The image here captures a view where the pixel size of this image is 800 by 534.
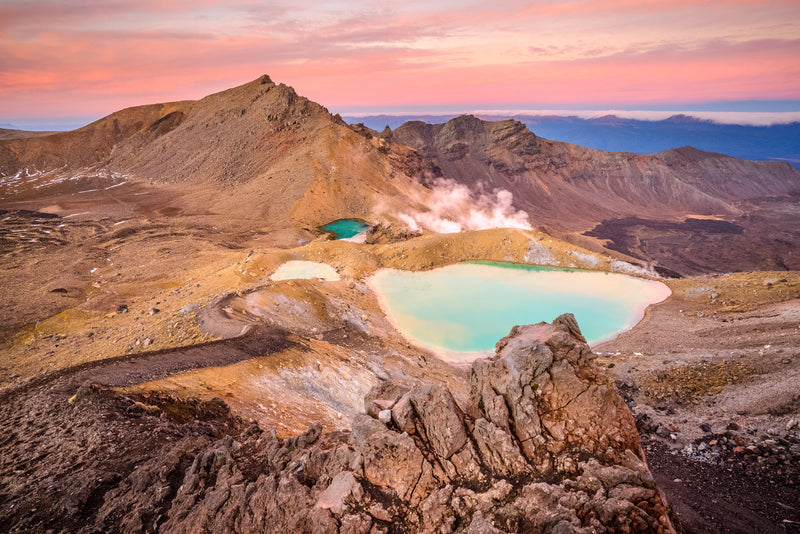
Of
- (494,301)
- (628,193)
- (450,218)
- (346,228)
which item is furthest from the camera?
(628,193)

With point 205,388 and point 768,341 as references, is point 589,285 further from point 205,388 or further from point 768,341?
point 205,388

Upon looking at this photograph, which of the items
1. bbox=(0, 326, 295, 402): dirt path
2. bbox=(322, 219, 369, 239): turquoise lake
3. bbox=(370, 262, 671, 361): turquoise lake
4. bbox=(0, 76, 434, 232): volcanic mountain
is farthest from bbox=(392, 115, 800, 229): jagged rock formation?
bbox=(0, 326, 295, 402): dirt path

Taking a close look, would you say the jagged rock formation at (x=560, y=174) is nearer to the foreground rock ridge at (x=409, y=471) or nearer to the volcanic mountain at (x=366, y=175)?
the volcanic mountain at (x=366, y=175)

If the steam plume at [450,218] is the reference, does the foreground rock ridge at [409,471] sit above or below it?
below

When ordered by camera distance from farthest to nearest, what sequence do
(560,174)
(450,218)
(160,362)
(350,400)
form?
(560,174) → (450,218) → (350,400) → (160,362)

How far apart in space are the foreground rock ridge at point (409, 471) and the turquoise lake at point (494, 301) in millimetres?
17390

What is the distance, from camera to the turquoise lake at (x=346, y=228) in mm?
70375

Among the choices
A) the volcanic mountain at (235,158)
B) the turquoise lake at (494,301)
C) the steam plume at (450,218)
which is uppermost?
the volcanic mountain at (235,158)

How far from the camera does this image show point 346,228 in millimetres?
73812

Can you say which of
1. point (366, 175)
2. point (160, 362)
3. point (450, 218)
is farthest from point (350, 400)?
point (366, 175)

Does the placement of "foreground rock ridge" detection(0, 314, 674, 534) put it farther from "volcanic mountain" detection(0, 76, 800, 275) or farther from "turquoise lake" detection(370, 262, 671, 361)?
"volcanic mountain" detection(0, 76, 800, 275)

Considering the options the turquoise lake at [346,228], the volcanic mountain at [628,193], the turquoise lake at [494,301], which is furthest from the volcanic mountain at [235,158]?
the turquoise lake at [494,301]

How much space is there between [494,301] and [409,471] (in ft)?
92.7

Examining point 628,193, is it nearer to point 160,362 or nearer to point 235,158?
point 235,158
